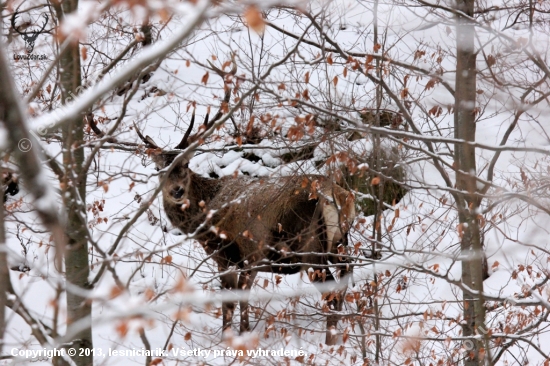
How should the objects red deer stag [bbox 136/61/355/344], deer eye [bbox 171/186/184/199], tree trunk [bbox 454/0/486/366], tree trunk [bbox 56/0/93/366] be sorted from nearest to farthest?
tree trunk [bbox 56/0/93/366] < tree trunk [bbox 454/0/486/366] < red deer stag [bbox 136/61/355/344] < deer eye [bbox 171/186/184/199]

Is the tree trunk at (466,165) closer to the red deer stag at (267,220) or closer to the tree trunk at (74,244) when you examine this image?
the red deer stag at (267,220)

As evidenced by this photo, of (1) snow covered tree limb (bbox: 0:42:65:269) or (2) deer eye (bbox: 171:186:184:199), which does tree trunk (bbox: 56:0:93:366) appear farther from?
(2) deer eye (bbox: 171:186:184:199)

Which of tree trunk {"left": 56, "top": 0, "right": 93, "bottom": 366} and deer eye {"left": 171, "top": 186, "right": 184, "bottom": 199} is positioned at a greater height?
deer eye {"left": 171, "top": 186, "right": 184, "bottom": 199}

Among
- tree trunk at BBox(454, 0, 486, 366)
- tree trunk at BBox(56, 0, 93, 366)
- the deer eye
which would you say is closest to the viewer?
tree trunk at BBox(56, 0, 93, 366)

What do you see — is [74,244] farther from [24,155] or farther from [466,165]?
[466,165]

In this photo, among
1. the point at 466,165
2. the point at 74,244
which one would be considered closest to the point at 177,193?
the point at 74,244

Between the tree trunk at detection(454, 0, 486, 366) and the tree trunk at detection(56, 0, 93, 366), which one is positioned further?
the tree trunk at detection(454, 0, 486, 366)

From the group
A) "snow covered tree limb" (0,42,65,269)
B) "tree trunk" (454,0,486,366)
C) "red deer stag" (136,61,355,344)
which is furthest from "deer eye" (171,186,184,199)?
"snow covered tree limb" (0,42,65,269)

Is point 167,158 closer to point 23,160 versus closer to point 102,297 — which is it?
point 102,297

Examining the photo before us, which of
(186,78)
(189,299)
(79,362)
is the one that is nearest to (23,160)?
(189,299)

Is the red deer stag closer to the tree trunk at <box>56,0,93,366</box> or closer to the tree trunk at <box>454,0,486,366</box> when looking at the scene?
the tree trunk at <box>454,0,486,366</box>

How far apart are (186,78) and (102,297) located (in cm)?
1014

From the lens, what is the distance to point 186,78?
479 inches

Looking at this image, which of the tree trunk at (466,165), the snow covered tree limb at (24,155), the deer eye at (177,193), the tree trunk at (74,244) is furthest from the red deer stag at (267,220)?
the snow covered tree limb at (24,155)
